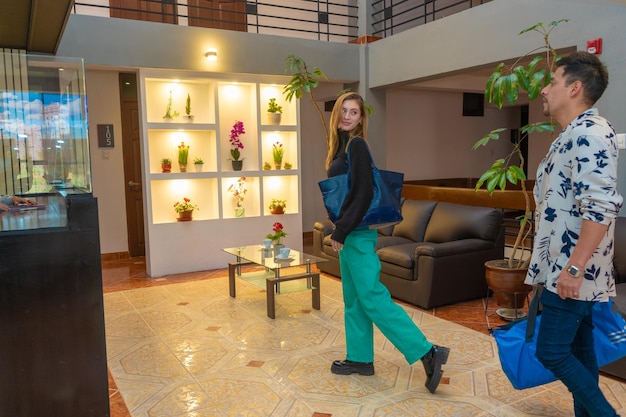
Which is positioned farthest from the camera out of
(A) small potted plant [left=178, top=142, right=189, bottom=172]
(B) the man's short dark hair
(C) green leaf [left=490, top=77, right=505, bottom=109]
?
(A) small potted plant [left=178, top=142, right=189, bottom=172]

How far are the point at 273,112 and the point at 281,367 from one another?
4148mm

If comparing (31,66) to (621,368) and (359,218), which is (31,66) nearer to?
(359,218)

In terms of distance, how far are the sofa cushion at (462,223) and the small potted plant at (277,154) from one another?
7.75ft

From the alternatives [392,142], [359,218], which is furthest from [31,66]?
[392,142]

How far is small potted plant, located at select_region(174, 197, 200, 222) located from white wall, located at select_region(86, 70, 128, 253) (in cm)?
135

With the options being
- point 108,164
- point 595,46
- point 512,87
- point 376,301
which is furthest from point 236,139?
point 376,301

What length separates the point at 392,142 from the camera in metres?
9.33

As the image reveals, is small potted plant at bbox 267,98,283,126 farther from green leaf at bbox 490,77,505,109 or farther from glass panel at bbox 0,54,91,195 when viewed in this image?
glass panel at bbox 0,54,91,195

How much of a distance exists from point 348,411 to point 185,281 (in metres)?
3.54

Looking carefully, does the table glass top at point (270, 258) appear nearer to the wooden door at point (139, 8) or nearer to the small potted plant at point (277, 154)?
the small potted plant at point (277, 154)

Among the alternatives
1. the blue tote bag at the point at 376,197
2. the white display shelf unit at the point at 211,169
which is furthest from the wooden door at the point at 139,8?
the blue tote bag at the point at 376,197

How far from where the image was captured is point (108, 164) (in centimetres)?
703

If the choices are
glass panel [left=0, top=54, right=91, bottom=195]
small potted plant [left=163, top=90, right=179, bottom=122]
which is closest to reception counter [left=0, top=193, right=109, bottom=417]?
glass panel [left=0, top=54, right=91, bottom=195]

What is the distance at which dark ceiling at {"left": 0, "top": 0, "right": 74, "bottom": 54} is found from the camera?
3.60 m
